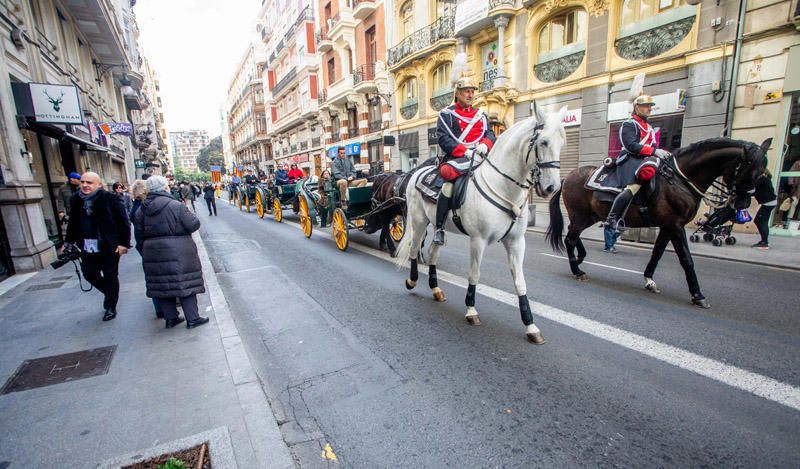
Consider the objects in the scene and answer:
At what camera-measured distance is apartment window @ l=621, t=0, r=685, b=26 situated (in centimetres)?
1084

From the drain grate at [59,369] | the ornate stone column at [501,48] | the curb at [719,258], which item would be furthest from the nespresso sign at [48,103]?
the ornate stone column at [501,48]

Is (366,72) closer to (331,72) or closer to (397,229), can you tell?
(331,72)

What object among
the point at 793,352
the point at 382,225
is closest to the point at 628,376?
the point at 793,352

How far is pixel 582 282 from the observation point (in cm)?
560

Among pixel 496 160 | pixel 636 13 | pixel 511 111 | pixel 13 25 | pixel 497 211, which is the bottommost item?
pixel 497 211

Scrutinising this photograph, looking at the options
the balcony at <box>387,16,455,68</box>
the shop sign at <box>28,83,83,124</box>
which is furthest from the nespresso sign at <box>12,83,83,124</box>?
the balcony at <box>387,16,455,68</box>

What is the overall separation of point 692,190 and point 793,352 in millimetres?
2359

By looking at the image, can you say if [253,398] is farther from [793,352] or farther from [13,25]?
[13,25]

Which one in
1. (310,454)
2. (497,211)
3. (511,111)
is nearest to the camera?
(310,454)

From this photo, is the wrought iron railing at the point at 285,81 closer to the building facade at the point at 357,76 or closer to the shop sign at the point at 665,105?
the building facade at the point at 357,76

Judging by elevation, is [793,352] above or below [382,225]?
below

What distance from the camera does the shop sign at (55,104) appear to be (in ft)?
25.2

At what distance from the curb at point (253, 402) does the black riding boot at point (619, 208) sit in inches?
203

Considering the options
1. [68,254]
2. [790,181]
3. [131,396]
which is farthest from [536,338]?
[790,181]
